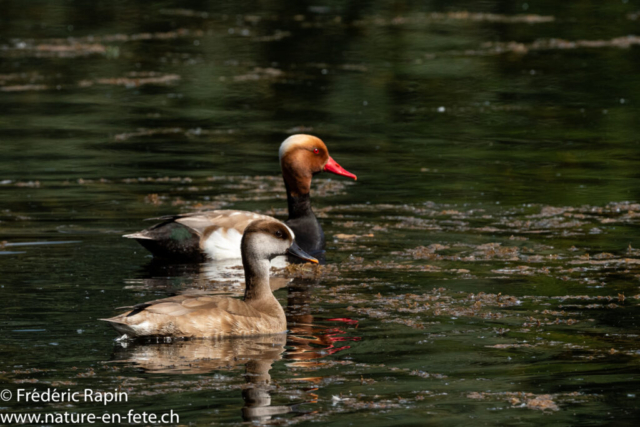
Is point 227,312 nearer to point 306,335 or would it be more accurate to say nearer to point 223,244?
point 306,335

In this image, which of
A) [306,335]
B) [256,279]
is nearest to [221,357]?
[306,335]

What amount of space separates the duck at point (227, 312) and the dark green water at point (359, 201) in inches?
7.6

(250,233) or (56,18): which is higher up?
(56,18)

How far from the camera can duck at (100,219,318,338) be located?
7898 millimetres

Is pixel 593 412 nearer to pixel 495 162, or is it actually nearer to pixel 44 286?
pixel 44 286

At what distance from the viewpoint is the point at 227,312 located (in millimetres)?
8117

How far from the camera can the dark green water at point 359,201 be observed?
23.1 feet

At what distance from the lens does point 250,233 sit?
28.8ft

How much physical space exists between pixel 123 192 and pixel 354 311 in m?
5.78

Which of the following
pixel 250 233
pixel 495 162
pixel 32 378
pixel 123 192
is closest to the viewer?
pixel 32 378

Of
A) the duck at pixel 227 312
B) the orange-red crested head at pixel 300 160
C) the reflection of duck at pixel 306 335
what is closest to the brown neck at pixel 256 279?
the duck at pixel 227 312

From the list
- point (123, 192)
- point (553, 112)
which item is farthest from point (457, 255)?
point (553, 112)

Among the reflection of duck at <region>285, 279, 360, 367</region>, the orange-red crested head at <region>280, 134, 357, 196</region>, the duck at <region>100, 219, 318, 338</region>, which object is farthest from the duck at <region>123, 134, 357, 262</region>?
the duck at <region>100, 219, 318, 338</region>

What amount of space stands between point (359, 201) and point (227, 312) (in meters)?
5.51
